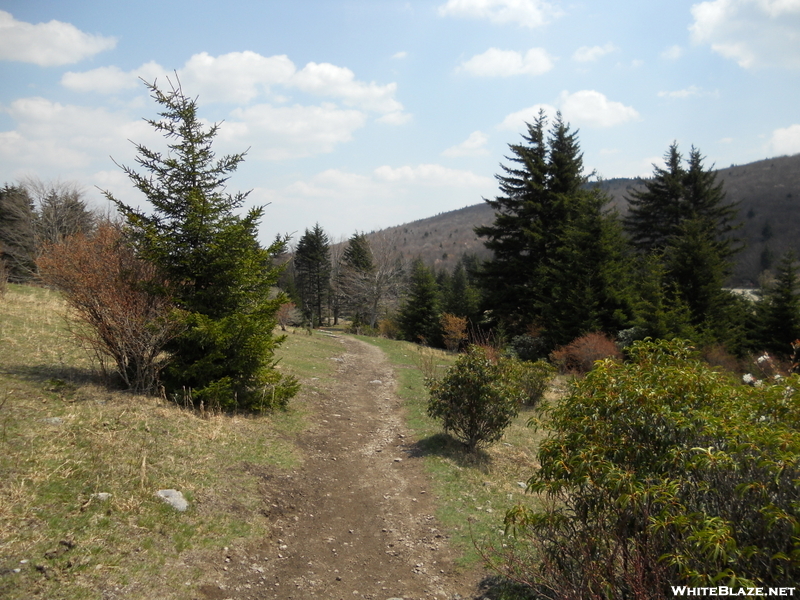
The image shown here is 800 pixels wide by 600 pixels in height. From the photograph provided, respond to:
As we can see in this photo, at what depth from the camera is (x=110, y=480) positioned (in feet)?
17.5

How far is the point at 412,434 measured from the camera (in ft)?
33.0

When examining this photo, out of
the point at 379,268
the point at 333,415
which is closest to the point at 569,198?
the point at 379,268

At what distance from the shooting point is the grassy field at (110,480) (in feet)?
13.4

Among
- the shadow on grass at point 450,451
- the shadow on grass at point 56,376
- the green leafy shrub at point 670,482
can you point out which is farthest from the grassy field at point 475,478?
the shadow on grass at point 56,376

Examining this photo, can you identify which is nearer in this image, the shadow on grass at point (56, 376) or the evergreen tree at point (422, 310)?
the shadow on grass at point (56, 376)

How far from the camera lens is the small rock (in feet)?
17.6

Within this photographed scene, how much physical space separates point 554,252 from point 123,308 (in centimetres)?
2379

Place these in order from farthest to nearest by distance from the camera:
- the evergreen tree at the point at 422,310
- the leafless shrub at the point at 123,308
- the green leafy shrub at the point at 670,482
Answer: the evergreen tree at the point at 422,310 → the leafless shrub at the point at 123,308 → the green leafy shrub at the point at 670,482

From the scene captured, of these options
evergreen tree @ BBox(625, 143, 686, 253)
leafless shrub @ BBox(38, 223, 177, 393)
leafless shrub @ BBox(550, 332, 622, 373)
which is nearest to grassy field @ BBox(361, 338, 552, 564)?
leafless shrub @ BBox(38, 223, 177, 393)

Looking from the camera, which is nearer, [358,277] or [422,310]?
[422,310]

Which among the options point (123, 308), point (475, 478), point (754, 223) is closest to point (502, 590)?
point (475, 478)

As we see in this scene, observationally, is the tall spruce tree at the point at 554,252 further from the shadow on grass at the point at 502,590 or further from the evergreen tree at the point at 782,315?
the shadow on grass at the point at 502,590

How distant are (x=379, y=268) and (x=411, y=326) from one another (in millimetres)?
7616

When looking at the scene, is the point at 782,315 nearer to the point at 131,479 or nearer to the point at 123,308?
the point at 123,308
